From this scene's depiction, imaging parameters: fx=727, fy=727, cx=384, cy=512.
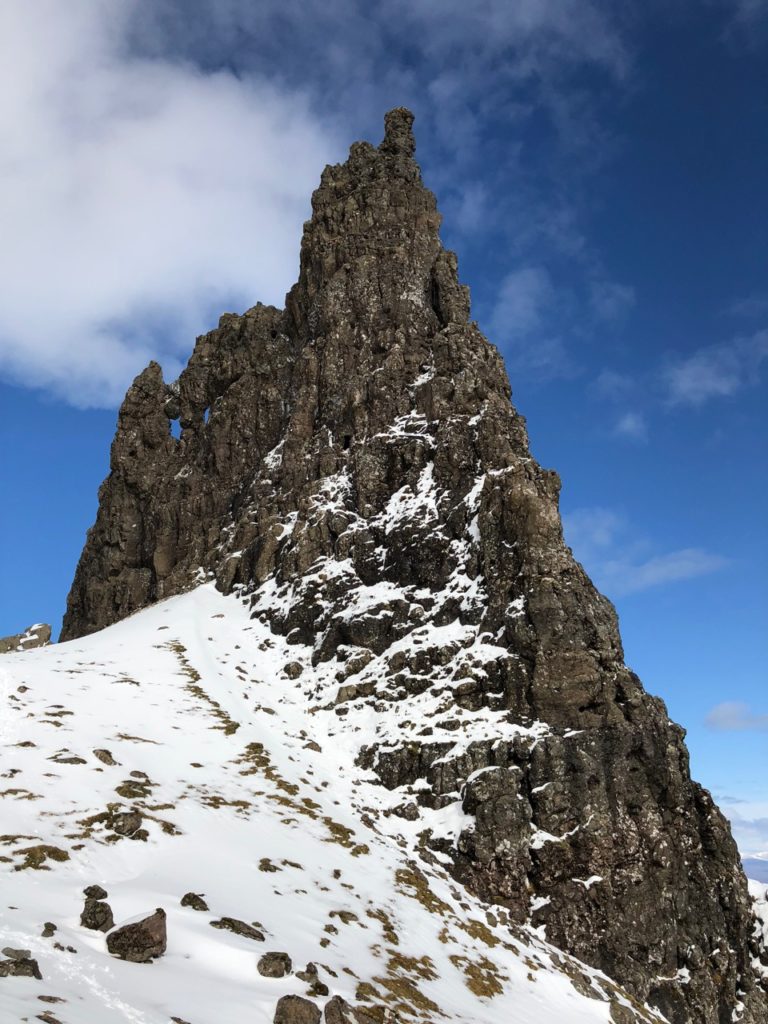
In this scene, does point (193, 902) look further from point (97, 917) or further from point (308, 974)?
point (308, 974)

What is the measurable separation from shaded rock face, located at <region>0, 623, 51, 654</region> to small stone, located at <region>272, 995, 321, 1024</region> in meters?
53.1

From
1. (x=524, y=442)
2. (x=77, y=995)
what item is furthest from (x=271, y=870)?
(x=524, y=442)

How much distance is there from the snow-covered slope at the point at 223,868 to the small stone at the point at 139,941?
24cm

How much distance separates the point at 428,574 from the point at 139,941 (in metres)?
32.4

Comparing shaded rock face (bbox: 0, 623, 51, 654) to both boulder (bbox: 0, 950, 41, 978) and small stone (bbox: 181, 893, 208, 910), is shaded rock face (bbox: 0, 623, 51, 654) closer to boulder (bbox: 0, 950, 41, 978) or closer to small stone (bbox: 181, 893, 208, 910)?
small stone (bbox: 181, 893, 208, 910)

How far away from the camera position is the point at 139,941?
12.7 meters

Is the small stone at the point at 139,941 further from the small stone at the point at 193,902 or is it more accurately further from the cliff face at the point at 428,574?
the cliff face at the point at 428,574

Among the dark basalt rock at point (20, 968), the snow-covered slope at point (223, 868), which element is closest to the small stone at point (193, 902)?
the snow-covered slope at point (223, 868)

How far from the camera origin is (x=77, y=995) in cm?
1048

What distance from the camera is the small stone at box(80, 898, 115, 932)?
13.3 meters

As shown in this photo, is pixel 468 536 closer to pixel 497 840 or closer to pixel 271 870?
pixel 497 840

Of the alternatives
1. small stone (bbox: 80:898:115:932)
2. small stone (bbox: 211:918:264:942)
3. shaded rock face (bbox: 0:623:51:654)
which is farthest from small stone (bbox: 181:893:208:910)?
shaded rock face (bbox: 0:623:51:654)

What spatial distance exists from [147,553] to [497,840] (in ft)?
158

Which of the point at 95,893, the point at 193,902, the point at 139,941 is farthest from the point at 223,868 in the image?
the point at 139,941
